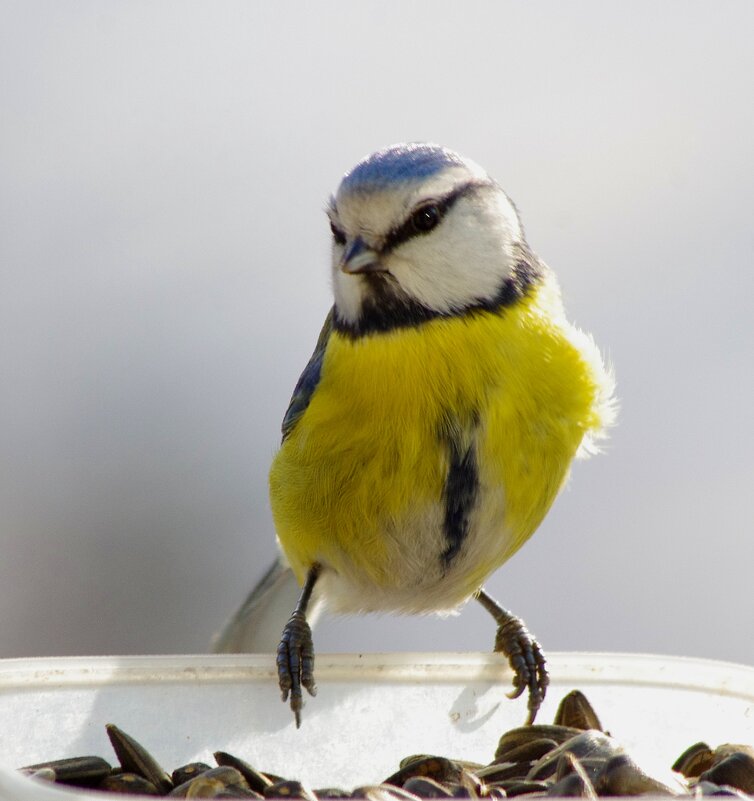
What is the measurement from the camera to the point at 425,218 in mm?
2521

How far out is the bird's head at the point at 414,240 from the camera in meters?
2.48

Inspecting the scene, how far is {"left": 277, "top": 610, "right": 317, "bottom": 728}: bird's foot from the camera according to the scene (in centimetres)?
268

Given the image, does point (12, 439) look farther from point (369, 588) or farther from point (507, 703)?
point (507, 703)

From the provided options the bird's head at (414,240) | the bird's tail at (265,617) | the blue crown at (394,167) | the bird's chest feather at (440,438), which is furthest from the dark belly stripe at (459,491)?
the bird's tail at (265,617)

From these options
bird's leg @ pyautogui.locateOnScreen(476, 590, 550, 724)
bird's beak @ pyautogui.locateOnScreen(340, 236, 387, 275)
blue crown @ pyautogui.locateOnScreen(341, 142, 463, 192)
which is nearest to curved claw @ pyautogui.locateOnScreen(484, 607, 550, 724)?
bird's leg @ pyautogui.locateOnScreen(476, 590, 550, 724)

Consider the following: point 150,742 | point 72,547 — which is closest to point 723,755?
point 150,742

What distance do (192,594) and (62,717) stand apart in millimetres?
2064

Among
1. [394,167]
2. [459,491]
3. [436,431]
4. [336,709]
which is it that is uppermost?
[394,167]

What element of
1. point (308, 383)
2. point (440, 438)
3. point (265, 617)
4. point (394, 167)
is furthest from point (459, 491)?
point (265, 617)

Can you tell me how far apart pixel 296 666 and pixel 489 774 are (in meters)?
0.54

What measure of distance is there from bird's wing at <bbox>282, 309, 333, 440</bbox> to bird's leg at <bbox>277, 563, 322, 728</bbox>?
29 centimetres

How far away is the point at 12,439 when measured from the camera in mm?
4633

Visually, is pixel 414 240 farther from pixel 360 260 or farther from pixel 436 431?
pixel 436 431

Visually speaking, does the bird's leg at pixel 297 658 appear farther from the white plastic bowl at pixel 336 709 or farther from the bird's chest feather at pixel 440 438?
the bird's chest feather at pixel 440 438
